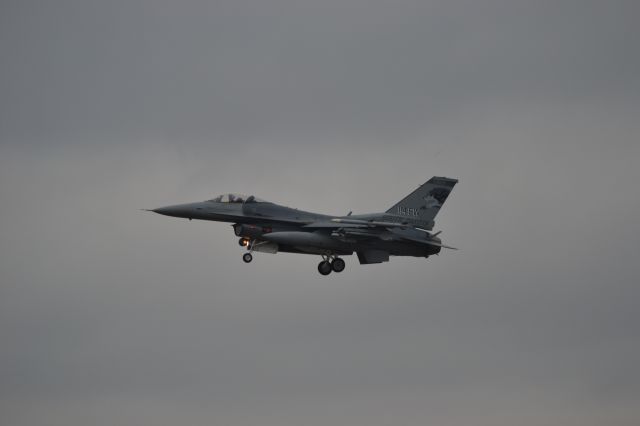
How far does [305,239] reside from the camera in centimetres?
5412

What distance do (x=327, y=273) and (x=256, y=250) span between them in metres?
3.86

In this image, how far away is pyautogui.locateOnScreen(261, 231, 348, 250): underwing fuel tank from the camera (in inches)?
2111

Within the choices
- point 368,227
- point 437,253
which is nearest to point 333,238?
point 368,227

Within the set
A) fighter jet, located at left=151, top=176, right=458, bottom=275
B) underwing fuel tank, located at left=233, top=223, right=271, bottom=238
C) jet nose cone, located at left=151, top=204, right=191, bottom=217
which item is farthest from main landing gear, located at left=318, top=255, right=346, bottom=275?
jet nose cone, located at left=151, top=204, right=191, bottom=217

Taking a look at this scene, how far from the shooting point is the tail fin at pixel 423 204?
185 feet

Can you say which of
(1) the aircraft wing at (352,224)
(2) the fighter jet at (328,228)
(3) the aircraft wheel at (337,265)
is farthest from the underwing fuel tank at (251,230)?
(3) the aircraft wheel at (337,265)

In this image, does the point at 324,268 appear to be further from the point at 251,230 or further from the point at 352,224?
the point at 251,230

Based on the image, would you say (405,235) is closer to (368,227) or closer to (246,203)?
(368,227)

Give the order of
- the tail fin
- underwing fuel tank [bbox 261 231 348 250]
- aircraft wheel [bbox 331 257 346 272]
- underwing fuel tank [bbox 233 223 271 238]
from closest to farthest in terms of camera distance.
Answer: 1. underwing fuel tank [bbox 261 231 348 250]
2. underwing fuel tank [bbox 233 223 271 238]
3. aircraft wheel [bbox 331 257 346 272]
4. the tail fin

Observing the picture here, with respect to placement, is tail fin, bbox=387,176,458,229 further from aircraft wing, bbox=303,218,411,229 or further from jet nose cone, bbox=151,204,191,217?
jet nose cone, bbox=151,204,191,217

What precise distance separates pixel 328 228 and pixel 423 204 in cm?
508

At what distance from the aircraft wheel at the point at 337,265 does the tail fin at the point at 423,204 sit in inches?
133

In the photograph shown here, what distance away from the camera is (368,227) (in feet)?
180

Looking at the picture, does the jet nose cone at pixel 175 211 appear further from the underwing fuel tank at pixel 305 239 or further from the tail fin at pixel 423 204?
the tail fin at pixel 423 204
